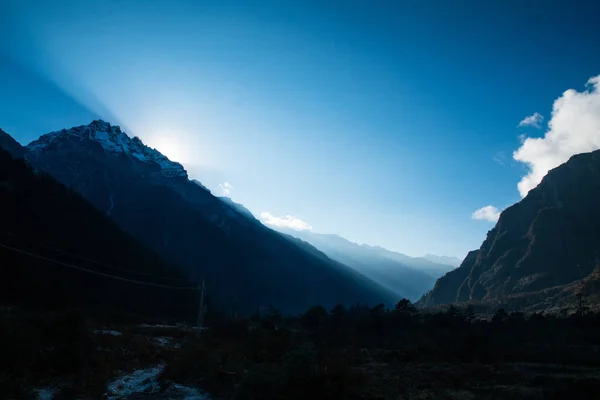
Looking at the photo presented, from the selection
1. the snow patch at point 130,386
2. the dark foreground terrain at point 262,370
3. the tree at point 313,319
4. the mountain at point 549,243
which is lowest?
the tree at point 313,319

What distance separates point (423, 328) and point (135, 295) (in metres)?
58.9

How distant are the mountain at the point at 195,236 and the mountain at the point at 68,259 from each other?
38.4m

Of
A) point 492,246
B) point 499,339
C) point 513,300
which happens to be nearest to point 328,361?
point 499,339

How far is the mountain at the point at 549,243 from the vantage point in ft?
506

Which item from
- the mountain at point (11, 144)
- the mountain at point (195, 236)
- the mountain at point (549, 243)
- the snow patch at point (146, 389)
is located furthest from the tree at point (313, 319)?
the mountain at point (11, 144)

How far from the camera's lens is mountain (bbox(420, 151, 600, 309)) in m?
154

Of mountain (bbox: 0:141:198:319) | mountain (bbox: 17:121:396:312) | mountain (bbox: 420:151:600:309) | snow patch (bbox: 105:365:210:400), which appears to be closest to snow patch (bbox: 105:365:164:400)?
snow patch (bbox: 105:365:210:400)

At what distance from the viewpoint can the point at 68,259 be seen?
7350 centimetres

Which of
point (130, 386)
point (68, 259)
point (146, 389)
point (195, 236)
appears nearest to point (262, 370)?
point (146, 389)

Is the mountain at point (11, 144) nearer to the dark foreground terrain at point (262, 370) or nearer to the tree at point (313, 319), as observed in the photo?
the tree at point (313, 319)

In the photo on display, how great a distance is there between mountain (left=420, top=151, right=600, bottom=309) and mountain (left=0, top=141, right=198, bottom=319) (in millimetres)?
112868

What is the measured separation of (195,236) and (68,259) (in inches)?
3458

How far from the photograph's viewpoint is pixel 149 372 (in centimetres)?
2158

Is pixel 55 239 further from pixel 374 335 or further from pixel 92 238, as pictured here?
pixel 374 335
